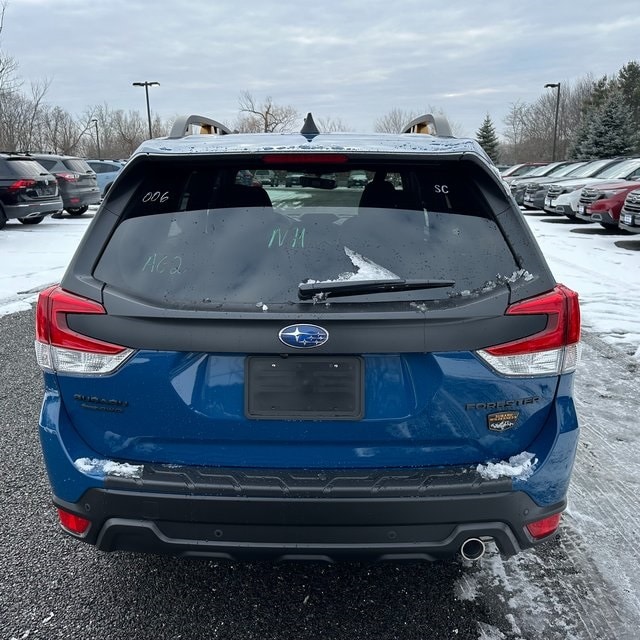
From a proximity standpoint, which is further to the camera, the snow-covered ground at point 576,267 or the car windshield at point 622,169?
the car windshield at point 622,169

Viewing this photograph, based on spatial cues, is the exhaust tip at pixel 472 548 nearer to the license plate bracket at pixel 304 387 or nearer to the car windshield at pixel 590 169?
the license plate bracket at pixel 304 387

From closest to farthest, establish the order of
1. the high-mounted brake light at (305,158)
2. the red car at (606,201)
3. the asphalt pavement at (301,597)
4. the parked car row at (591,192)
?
the high-mounted brake light at (305,158) < the asphalt pavement at (301,597) < the parked car row at (591,192) < the red car at (606,201)

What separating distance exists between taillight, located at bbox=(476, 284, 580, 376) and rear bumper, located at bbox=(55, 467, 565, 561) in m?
0.38

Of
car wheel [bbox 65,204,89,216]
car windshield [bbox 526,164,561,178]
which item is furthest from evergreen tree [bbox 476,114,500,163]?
car wheel [bbox 65,204,89,216]

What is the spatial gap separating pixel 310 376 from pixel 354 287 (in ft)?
1.04

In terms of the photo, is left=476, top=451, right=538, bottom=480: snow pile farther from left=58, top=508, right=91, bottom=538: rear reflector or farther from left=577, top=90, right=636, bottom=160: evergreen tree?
left=577, top=90, right=636, bottom=160: evergreen tree

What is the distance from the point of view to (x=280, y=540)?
2021 mm

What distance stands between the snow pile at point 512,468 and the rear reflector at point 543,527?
206 mm

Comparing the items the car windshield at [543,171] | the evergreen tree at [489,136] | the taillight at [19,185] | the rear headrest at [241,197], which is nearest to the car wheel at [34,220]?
→ the taillight at [19,185]

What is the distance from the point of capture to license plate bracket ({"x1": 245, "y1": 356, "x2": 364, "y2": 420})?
195cm

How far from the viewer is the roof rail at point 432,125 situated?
283 cm

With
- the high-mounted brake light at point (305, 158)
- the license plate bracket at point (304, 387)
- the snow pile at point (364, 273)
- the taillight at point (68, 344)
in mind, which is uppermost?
the high-mounted brake light at point (305, 158)

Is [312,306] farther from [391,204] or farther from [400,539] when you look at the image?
[400,539]

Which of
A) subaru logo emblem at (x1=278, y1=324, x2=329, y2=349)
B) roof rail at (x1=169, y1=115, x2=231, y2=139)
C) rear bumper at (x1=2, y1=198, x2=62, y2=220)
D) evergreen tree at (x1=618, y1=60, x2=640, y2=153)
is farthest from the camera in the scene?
evergreen tree at (x1=618, y1=60, x2=640, y2=153)
